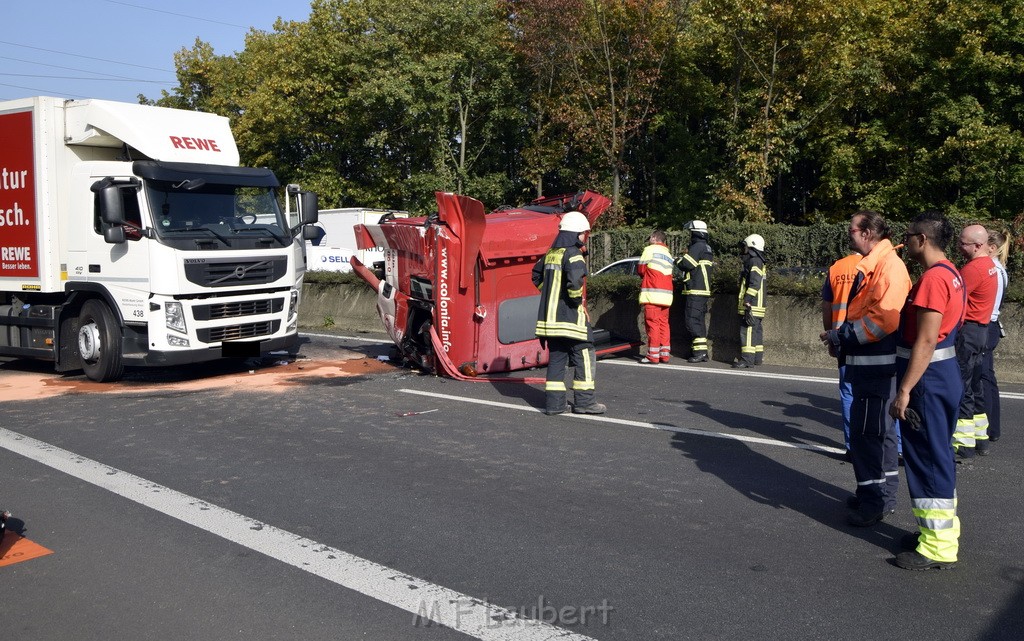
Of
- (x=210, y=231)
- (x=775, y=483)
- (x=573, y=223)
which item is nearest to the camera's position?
(x=775, y=483)

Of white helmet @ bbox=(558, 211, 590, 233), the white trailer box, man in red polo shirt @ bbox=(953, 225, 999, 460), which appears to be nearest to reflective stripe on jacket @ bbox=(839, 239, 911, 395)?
man in red polo shirt @ bbox=(953, 225, 999, 460)

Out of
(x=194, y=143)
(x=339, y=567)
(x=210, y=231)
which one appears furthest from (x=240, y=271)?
(x=339, y=567)

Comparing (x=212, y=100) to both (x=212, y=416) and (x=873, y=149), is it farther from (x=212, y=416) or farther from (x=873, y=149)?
(x=212, y=416)

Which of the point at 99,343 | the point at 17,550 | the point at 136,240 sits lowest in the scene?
the point at 17,550

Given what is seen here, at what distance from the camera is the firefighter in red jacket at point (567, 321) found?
8406mm

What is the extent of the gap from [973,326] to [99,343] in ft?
31.1

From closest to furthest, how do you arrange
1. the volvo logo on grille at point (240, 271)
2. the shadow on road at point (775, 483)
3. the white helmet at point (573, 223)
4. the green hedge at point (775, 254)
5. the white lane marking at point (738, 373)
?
the shadow on road at point (775, 483) → the white helmet at point (573, 223) → the white lane marking at point (738, 373) → the volvo logo on grille at point (240, 271) → the green hedge at point (775, 254)

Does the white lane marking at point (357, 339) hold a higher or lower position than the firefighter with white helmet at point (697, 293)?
lower

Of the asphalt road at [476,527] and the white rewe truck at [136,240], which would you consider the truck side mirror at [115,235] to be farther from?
the asphalt road at [476,527]

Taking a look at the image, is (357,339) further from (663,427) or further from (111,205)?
(663,427)

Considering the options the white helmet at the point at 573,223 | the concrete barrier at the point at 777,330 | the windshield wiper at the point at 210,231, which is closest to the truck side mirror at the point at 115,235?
the windshield wiper at the point at 210,231

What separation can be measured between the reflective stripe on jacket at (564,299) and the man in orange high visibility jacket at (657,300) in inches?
150

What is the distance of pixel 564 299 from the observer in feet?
27.7

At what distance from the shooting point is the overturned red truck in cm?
1036
